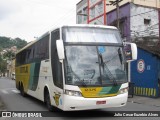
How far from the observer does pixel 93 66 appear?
11227mm

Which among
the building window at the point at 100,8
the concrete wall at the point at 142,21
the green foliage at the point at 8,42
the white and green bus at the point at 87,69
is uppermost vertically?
the green foliage at the point at 8,42

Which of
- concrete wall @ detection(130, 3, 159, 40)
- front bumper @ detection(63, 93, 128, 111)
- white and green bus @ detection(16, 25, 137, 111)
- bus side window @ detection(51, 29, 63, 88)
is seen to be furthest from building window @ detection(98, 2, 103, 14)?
front bumper @ detection(63, 93, 128, 111)

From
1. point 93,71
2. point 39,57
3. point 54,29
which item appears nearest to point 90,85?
point 93,71

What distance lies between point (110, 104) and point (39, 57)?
17.3 ft

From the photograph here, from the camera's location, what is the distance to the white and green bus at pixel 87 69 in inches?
429

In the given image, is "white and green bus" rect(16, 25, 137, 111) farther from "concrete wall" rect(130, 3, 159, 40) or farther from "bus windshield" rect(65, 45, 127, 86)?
"concrete wall" rect(130, 3, 159, 40)

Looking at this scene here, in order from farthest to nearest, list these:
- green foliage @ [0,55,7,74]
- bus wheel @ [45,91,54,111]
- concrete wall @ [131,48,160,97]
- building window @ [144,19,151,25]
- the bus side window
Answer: green foliage @ [0,55,7,74], building window @ [144,19,151,25], concrete wall @ [131,48,160,97], bus wheel @ [45,91,54,111], the bus side window

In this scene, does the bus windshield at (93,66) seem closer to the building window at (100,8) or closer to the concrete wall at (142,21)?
the concrete wall at (142,21)

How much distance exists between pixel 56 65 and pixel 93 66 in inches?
60.5

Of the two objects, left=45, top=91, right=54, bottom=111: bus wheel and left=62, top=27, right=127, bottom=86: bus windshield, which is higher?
left=62, top=27, right=127, bottom=86: bus windshield

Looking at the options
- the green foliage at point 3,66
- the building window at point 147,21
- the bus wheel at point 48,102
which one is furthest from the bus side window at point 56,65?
the green foliage at point 3,66

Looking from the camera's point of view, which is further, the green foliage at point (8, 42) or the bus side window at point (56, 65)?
the green foliage at point (8, 42)

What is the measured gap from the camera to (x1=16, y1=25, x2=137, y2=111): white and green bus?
429 inches

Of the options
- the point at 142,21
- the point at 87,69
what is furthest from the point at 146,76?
the point at 142,21
